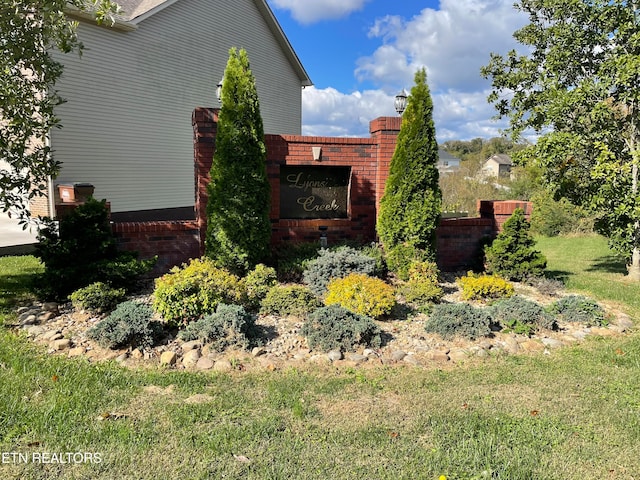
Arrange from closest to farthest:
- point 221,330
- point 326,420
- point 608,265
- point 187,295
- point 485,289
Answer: point 326,420 → point 221,330 → point 187,295 → point 485,289 → point 608,265

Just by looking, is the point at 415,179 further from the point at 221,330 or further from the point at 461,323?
the point at 221,330

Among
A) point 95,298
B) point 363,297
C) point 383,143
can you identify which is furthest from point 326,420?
point 383,143

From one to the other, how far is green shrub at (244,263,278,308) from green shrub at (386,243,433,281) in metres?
2.00

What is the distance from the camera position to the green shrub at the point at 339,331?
417 cm

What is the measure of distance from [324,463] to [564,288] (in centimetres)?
605

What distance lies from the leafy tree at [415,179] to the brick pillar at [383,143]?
1.79 feet

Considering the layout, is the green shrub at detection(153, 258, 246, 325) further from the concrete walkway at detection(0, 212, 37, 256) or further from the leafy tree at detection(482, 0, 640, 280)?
the leafy tree at detection(482, 0, 640, 280)

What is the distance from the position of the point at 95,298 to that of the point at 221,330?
1751mm

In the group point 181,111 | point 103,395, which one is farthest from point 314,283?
point 181,111

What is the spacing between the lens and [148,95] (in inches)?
491

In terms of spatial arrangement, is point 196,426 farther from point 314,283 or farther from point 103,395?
point 314,283

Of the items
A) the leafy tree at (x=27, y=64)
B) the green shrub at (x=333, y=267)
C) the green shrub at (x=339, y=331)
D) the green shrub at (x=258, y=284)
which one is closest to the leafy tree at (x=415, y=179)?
the green shrub at (x=333, y=267)

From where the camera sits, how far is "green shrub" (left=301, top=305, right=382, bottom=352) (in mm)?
4168

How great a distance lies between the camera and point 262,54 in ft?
53.2
